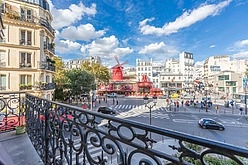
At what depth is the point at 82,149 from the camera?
60.9 inches

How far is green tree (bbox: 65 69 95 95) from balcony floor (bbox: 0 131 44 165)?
72.3ft

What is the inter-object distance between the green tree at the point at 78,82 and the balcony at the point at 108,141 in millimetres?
23285

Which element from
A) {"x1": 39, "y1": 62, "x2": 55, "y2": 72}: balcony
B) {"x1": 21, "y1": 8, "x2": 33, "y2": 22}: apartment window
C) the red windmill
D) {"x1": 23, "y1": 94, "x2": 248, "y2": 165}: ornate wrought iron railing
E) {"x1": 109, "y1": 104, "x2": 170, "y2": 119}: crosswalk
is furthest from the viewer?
the red windmill

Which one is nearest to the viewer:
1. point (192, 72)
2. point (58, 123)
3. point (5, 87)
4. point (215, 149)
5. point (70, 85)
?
point (215, 149)

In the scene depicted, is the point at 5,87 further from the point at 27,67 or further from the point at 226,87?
the point at 226,87

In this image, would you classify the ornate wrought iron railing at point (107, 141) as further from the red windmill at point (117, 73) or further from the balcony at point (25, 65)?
the red windmill at point (117, 73)

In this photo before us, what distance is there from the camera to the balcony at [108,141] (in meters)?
0.82

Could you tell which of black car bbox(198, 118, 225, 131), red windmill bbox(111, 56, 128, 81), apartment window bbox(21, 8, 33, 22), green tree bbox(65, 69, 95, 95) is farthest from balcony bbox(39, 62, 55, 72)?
red windmill bbox(111, 56, 128, 81)

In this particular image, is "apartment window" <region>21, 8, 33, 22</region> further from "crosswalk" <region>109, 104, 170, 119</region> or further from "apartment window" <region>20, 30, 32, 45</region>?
"crosswalk" <region>109, 104, 170, 119</region>

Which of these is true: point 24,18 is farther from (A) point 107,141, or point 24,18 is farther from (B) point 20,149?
(A) point 107,141

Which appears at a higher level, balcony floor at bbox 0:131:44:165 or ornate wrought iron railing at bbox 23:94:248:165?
ornate wrought iron railing at bbox 23:94:248:165

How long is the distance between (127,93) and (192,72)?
42.9 metres

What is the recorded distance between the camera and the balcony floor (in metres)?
2.48

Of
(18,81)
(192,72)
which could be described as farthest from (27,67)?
(192,72)
